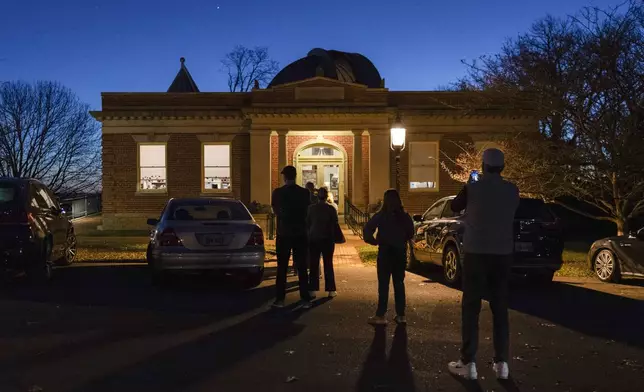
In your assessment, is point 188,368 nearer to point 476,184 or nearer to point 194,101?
point 476,184

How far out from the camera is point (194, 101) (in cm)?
2431

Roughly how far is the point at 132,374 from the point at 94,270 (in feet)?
26.2

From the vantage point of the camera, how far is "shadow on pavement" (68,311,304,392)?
198 inches

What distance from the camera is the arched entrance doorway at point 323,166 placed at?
82.2ft

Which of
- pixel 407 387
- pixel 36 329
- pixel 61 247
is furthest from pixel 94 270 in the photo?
pixel 407 387

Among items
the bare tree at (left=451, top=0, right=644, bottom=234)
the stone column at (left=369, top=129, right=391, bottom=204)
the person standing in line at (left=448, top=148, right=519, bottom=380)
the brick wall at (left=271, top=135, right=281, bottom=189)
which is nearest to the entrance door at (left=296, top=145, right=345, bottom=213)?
the brick wall at (left=271, top=135, right=281, bottom=189)

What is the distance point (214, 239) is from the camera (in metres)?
9.73

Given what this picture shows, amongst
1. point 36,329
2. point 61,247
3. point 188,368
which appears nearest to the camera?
point 188,368

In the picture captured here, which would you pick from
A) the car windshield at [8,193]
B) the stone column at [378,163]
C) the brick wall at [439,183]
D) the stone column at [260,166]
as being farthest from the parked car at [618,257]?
the stone column at [260,166]

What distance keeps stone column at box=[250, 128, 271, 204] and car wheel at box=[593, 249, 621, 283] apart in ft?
44.6

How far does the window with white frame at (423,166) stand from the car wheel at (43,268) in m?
15.4

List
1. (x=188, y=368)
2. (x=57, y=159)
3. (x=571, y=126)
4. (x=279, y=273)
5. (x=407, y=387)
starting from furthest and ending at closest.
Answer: (x=57, y=159)
(x=571, y=126)
(x=279, y=273)
(x=188, y=368)
(x=407, y=387)

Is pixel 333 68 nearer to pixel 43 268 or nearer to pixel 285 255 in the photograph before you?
pixel 43 268

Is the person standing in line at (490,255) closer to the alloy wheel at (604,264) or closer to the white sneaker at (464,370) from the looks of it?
the white sneaker at (464,370)
